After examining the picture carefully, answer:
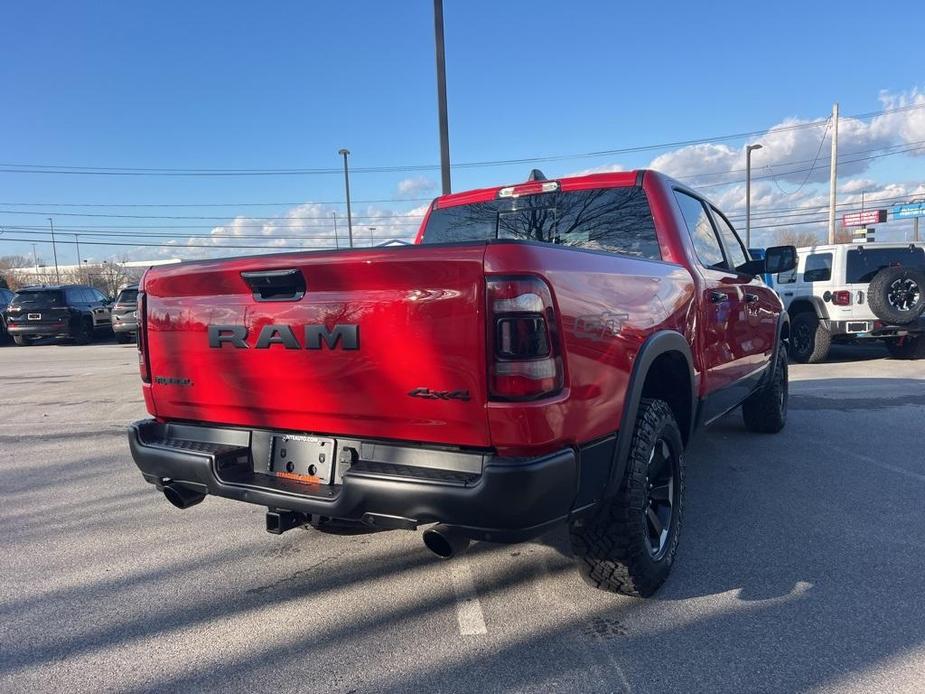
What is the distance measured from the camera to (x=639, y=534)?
2697 millimetres

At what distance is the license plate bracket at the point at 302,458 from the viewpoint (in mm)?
2550

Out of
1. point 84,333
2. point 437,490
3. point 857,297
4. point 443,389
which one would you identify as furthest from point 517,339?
point 84,333

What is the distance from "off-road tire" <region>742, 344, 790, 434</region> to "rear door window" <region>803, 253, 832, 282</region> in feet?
17.8

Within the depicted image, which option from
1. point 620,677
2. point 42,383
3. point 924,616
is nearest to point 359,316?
point 620,677

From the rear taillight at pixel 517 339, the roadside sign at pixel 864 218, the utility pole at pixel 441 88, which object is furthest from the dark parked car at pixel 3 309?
the roadside sign at pixel 864 218

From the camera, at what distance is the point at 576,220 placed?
381cm

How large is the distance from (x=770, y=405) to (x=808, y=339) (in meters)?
5.88

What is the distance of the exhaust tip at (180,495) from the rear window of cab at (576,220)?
1973mm

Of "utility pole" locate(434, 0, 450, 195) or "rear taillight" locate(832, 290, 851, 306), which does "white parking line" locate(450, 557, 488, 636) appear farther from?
"utility pole" locate(434, 0, 450, 195)

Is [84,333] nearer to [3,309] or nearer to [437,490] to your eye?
[3,309]

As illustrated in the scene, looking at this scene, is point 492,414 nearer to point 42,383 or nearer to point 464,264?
point 464,264

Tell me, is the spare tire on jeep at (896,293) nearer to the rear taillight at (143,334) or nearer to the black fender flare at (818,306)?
the black fender flare at (818,306)

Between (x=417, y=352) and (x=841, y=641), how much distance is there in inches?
80.5

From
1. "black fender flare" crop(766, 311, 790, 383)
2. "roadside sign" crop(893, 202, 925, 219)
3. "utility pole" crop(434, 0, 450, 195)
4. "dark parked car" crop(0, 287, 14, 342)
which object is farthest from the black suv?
"roadside sign" crop(893, 202, 925, 219)
